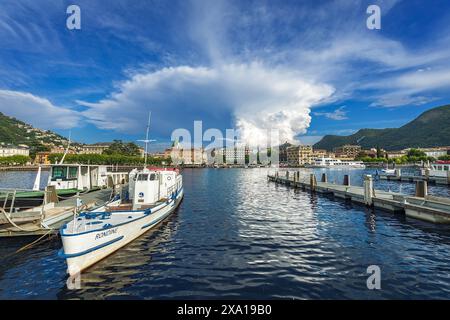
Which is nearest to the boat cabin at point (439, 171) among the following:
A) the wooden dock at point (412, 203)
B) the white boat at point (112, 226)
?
the wooden dock at point (412, 203)

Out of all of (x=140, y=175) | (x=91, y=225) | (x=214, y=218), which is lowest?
(x=214, y=218)

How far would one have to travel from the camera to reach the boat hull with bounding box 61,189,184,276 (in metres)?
11.2

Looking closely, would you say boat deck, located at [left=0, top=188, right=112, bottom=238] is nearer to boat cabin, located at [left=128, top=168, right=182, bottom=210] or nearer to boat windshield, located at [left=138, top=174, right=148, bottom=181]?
boat cabin, located at [left=128, top=168, right=182, bottom=210]

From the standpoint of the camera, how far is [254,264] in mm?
13141

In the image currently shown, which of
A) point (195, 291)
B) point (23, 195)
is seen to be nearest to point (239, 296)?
point (195, 291)

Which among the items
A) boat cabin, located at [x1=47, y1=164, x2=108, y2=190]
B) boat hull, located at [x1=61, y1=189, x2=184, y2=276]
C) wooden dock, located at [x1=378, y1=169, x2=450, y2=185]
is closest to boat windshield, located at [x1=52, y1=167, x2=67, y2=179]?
boat cabin, located at [x1=47, y1=164, x2=108, y2=190]

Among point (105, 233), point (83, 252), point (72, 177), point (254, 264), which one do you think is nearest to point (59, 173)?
point (72, 177)

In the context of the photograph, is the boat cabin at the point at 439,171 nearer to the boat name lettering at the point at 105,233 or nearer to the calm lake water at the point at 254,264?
the calm lake water at the point at 254,264

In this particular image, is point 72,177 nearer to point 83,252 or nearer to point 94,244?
point 94,244

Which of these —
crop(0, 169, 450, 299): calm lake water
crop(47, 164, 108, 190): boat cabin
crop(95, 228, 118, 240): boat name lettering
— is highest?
crop(47, 164, 108, 190): boat cabin

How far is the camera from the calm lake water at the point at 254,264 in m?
10.3

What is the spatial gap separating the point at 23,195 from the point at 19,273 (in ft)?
48.4

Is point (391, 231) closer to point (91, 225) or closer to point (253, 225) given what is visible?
point (253, 225)
